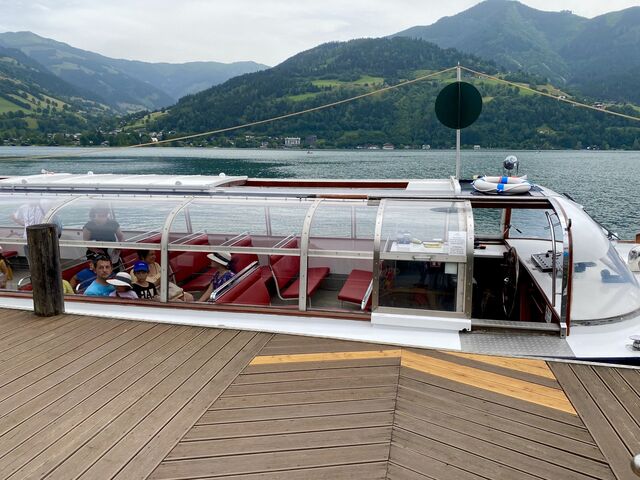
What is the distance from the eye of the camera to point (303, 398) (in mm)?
4348

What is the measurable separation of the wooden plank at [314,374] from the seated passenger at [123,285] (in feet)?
9.63

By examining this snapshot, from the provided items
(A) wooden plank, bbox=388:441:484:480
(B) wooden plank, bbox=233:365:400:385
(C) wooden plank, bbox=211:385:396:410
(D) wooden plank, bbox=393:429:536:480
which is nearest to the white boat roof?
(B) wooden plank, bbox=233:365:400:385

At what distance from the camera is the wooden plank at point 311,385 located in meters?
4.48

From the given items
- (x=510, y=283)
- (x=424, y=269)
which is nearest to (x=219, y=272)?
(x=424, y=269)

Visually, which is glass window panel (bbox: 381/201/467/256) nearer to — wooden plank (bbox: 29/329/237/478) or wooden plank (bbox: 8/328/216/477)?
wooden plank (bbox: 29/329/237/478)

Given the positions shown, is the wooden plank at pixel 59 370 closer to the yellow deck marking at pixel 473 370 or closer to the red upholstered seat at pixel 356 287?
the yellow deck marking at pixel 473 370

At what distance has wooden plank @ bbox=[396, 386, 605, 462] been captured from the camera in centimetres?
365

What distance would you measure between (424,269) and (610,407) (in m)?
2.26

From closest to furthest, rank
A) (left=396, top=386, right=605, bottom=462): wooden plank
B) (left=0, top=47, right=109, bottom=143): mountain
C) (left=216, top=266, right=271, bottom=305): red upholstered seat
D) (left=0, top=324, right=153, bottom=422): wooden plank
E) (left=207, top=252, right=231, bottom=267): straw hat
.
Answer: (left=396, top=386, right=605, bottom=462): wooden plank
(left=0, top=324, right=153, bottom=422): wooden plank
(left=216, top=266, right=271, bottom=305): red upholstered seat
(left=207, top=252, right=231, bottom=267): straw hat
(left=0, top=47, right=109, bottom=143): mountain

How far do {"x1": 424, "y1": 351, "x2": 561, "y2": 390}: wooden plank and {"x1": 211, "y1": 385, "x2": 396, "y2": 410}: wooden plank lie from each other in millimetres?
978

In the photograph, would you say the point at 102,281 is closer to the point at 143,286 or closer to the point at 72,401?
the point at 143,286

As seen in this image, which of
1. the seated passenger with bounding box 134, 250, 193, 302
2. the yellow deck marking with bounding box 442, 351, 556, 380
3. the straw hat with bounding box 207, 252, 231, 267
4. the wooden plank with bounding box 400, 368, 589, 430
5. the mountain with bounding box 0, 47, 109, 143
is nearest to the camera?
the wooden plank with bounding box 400, 368, 589, 430

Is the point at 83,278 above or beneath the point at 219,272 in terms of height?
beneath

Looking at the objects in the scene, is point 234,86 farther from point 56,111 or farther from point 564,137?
point 564,137
